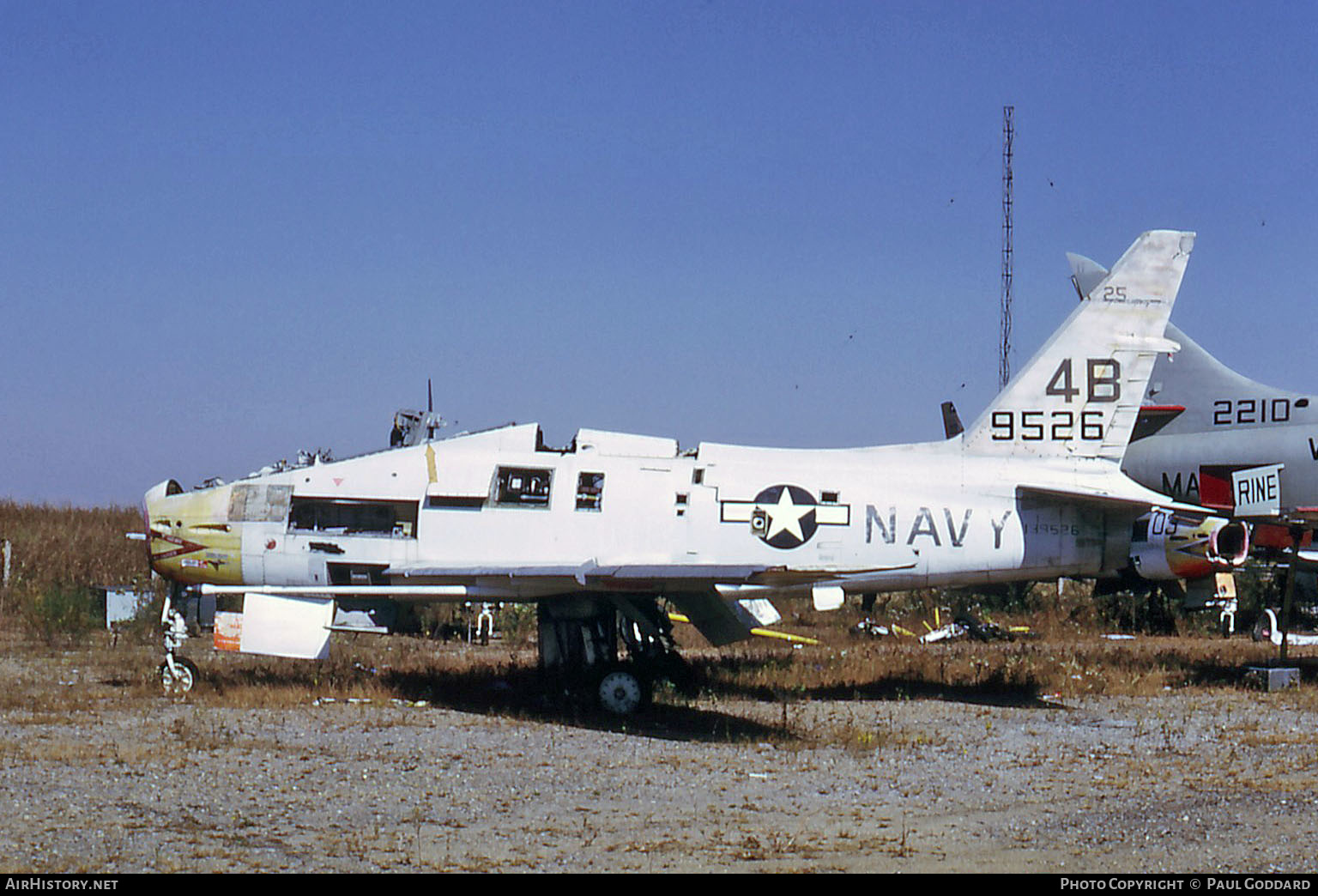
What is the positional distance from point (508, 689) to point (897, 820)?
7731 mm

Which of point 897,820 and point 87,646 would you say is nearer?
point 897,820

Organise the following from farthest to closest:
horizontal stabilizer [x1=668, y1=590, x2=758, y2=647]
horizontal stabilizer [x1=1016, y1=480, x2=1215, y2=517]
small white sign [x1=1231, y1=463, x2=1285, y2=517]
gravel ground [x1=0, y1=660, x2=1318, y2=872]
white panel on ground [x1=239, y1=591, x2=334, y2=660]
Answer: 1. small white sign [x1=1231, y1=463, x2=1285, y2=517]
2. horizontal stabilizer [x1=1016, y1=480, x2=1215, y2=517]
3. horizontal stabilizer [x1=668, y1=590, x2=758, y2=647]
4. white panel on ground [x1=239, y1=591, x2=334, y2=660]
5. gravel ground [x1=0, y1=660, x2=1318, y2=872]

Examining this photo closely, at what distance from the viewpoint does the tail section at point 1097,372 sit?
54.2ft

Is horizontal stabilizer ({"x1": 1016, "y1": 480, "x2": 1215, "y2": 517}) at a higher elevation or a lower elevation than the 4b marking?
lower

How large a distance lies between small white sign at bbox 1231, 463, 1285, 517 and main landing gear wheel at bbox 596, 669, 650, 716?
907 centimetres

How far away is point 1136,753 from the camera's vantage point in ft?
42.6

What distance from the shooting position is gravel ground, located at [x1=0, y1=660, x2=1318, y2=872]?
8.56 meters

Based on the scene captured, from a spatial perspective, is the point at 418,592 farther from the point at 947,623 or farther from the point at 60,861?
the point at 947,623

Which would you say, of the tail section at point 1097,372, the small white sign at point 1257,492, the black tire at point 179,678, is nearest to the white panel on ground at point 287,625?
the black tire at point 179,678

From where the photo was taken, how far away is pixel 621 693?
1477 cm

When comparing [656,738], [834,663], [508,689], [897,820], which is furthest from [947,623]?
[897,820]

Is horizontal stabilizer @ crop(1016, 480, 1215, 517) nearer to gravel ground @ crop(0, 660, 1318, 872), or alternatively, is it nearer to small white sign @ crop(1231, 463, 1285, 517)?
gravel ground @ crop(0, 660, 1318, 872)

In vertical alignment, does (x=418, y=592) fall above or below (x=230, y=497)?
below

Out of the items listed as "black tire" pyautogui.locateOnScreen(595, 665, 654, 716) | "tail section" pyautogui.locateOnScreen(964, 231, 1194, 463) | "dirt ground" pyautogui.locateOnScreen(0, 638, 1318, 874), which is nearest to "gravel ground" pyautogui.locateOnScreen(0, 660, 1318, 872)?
"dirt ground" pyautogui.locateOnScreen(0, 638, 1318, 874)
